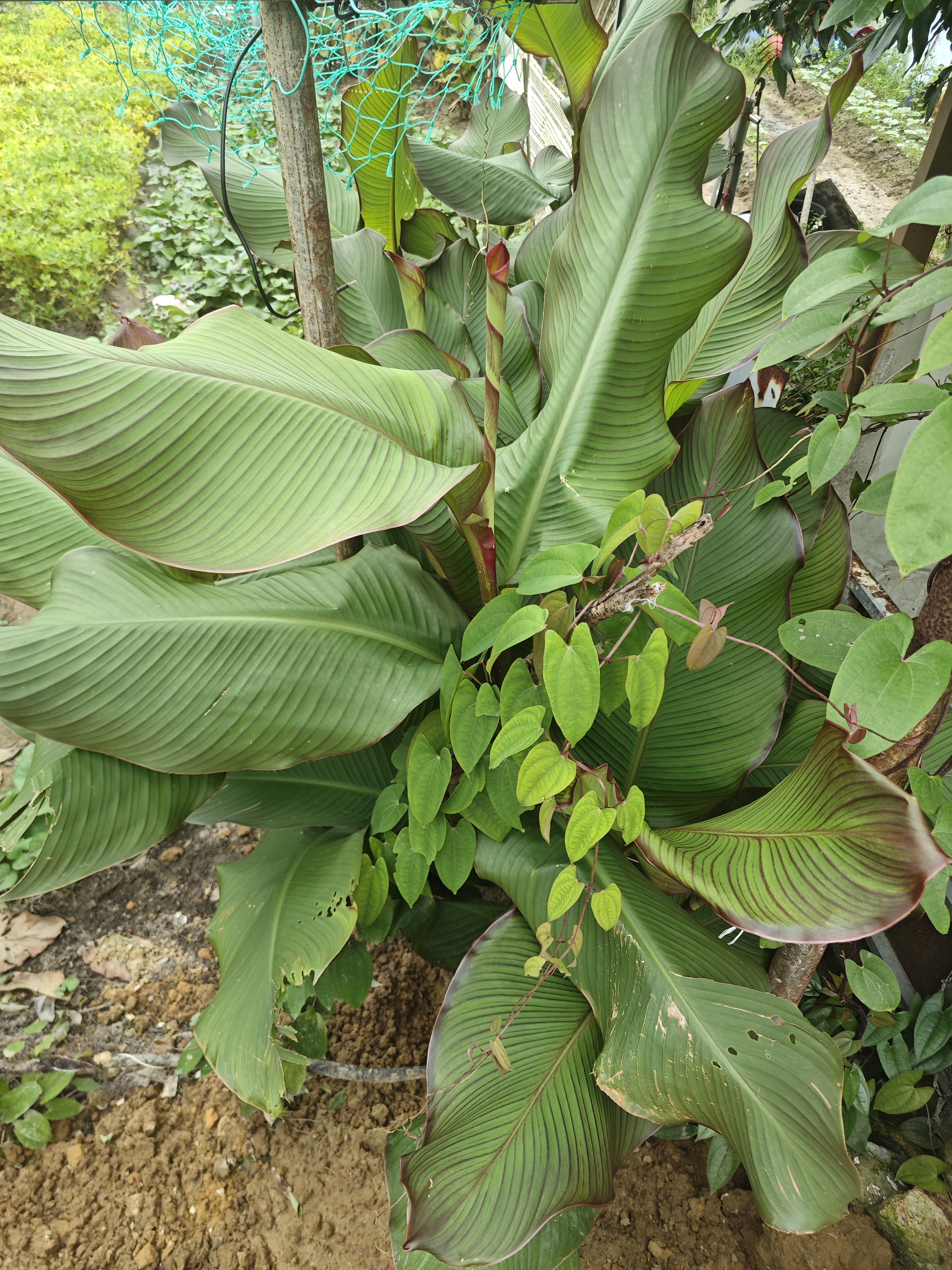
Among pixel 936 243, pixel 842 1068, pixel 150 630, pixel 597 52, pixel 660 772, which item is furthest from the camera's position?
pixel 936 243

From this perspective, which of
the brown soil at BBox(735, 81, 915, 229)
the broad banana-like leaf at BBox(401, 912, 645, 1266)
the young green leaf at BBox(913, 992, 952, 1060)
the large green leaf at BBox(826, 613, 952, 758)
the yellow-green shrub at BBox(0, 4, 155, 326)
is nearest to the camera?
the large green leaf at BBox(826, 613, 952, 758)

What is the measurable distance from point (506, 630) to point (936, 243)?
276cm

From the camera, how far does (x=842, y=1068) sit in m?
0.82

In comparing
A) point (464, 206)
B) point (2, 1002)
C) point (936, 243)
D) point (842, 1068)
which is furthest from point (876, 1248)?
point (936, 243)

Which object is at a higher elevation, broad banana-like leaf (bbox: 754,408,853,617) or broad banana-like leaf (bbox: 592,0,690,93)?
broad banana-like leaf (bbox: 592,0,690,93)

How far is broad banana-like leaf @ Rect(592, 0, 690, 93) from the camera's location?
148 centimetres

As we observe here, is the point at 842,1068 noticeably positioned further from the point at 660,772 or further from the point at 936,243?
the point at 936,243

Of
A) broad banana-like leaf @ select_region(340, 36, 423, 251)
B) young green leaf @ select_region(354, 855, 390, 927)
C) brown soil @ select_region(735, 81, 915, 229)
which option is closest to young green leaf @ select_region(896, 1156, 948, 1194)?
young green leaf @ select_region(354, 855, 390, 927)

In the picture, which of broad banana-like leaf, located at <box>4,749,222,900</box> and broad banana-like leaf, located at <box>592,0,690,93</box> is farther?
broad banana-like leaf, located at <box>592,0,690,93</box>

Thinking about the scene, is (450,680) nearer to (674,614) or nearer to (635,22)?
(674,614)

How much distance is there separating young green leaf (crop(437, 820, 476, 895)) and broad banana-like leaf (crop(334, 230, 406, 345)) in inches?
43.8

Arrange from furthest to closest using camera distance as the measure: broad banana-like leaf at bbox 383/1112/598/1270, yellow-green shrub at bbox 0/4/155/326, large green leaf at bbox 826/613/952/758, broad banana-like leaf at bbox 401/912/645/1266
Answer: yellow-green shrub at bbox 0/4/155/326 < broad banana-like leaf at bbox 383/1112/598/1270 < broad banana-like leaf at bbox 401/912/645/1266 < large green leaf at bbox 826/613/952/758

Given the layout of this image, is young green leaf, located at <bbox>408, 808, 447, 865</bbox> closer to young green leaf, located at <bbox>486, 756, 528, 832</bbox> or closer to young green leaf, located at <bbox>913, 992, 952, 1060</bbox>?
young green leaf, located at <bbox>486, 756, 528, 832</bbox>

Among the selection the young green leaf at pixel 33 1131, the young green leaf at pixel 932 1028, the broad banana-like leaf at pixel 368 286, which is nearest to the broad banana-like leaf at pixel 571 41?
the broad banana-like leaf at pixel 368 286
